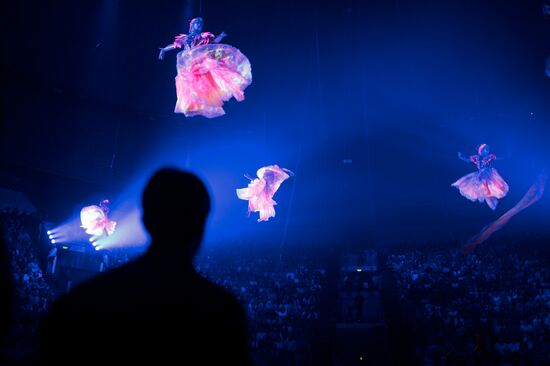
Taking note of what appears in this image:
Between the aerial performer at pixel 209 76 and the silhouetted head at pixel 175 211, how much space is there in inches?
229

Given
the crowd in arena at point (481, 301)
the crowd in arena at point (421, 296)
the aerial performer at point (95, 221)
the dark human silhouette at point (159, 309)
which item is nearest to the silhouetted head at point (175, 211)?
the dark human silhouette at point (159, 309)

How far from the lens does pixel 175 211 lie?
57.7 inches

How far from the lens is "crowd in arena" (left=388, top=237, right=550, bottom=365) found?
1177 centimetres

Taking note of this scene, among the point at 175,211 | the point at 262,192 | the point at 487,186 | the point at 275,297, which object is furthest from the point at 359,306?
the point at 175,211

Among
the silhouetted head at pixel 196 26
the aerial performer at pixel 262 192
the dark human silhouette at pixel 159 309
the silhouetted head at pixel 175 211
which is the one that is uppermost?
the silhouetted head at pixel 196 26

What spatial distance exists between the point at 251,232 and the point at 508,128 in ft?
41.8

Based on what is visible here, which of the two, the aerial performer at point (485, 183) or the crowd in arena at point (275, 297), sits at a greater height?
the aerial performer at point (485, 183)

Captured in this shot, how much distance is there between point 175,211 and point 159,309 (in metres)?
0.29

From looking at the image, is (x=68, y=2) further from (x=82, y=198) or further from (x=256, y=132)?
(x=256, y=132)

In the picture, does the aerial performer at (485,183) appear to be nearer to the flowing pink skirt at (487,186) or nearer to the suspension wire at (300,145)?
the flowing pink skirt at (487,186)

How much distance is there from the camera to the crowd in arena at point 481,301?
11773 millimetres

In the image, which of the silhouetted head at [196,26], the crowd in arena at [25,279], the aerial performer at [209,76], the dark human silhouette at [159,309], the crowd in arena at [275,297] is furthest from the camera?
the crowd in arena at [275,297]

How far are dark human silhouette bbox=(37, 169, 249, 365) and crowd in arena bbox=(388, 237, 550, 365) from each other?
1166 cm

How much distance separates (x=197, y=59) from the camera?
7.11 metres
